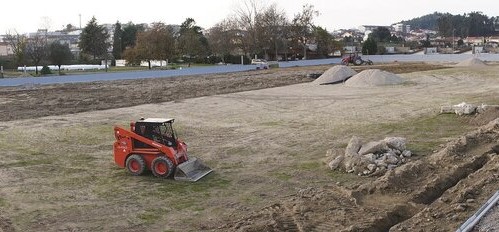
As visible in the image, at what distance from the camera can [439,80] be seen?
39.0 meters

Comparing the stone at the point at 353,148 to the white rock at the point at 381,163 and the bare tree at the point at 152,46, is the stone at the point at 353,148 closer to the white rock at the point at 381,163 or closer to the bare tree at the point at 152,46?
the white rock at the point at 381,163

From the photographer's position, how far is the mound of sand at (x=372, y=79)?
3550 cm

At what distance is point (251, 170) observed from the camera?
1396 cm

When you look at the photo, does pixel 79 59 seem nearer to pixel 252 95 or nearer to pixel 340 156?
pixel 252 95

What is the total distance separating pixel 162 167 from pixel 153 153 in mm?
426

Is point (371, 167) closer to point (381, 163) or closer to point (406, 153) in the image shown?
point (381, 163)

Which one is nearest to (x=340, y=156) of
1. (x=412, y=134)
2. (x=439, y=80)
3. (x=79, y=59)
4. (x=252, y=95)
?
(x=412, y=134)

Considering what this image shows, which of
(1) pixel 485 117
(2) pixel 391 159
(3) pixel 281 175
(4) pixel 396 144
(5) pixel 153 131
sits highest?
(5) pixel 153 131

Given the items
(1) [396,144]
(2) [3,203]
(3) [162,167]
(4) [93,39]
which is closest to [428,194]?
(1) [396,144]

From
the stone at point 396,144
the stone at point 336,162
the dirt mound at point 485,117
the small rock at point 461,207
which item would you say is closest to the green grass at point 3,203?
the stone at point 336,162

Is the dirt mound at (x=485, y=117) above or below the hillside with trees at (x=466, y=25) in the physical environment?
below

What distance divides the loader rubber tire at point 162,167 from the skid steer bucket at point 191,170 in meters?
0.19

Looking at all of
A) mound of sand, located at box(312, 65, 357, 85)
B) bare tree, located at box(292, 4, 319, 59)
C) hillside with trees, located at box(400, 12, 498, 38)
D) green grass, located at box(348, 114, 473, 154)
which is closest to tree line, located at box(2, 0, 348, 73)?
bare tree, located at box(292, 4, 319, 59)

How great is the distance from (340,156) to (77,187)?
652cm
